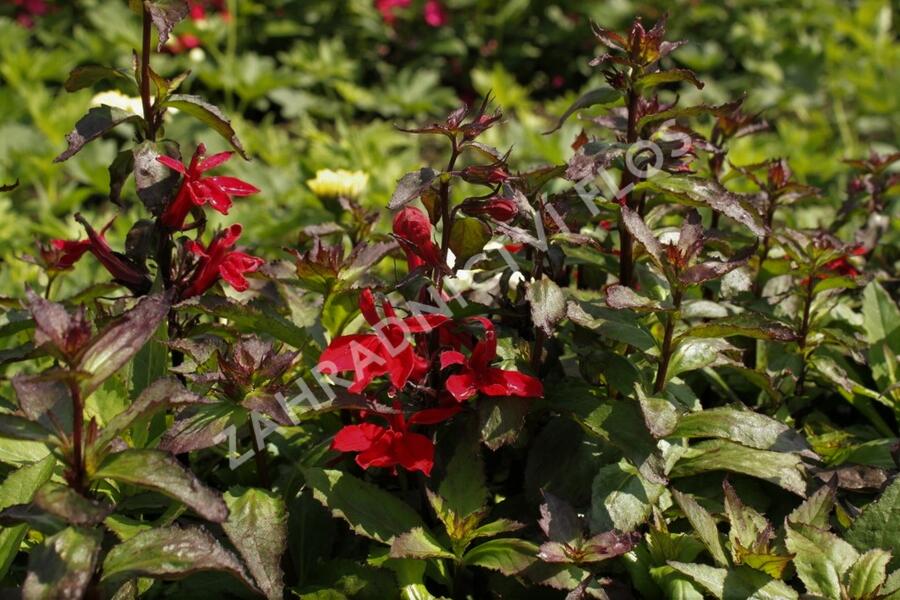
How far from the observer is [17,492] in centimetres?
118

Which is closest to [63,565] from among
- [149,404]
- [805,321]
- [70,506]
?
[70,506]

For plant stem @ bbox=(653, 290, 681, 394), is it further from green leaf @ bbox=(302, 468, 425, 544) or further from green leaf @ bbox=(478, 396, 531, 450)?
green leaf @ bbox=(302, 468, 425, 544)

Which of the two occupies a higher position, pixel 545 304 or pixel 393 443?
pixel 545 304

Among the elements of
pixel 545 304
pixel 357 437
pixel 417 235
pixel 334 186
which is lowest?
pixel 357 437

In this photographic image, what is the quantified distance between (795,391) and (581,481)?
1.59 ft

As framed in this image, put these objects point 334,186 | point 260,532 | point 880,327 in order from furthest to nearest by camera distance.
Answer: point 334,186 < point 880,327 < point 260,532

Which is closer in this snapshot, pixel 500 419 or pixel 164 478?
pixel 164 478

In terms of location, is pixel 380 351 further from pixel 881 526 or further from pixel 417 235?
pixel 881 526


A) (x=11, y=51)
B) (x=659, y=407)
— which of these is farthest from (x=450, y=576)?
(x=11, y=51)

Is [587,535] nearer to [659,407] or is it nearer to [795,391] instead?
[659,407]

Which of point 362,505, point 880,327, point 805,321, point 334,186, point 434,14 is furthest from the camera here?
point 434,14

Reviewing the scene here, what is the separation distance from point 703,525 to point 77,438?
0.73 meters

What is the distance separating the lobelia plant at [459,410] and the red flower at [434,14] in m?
3.68

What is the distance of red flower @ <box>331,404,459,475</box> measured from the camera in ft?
3.81
